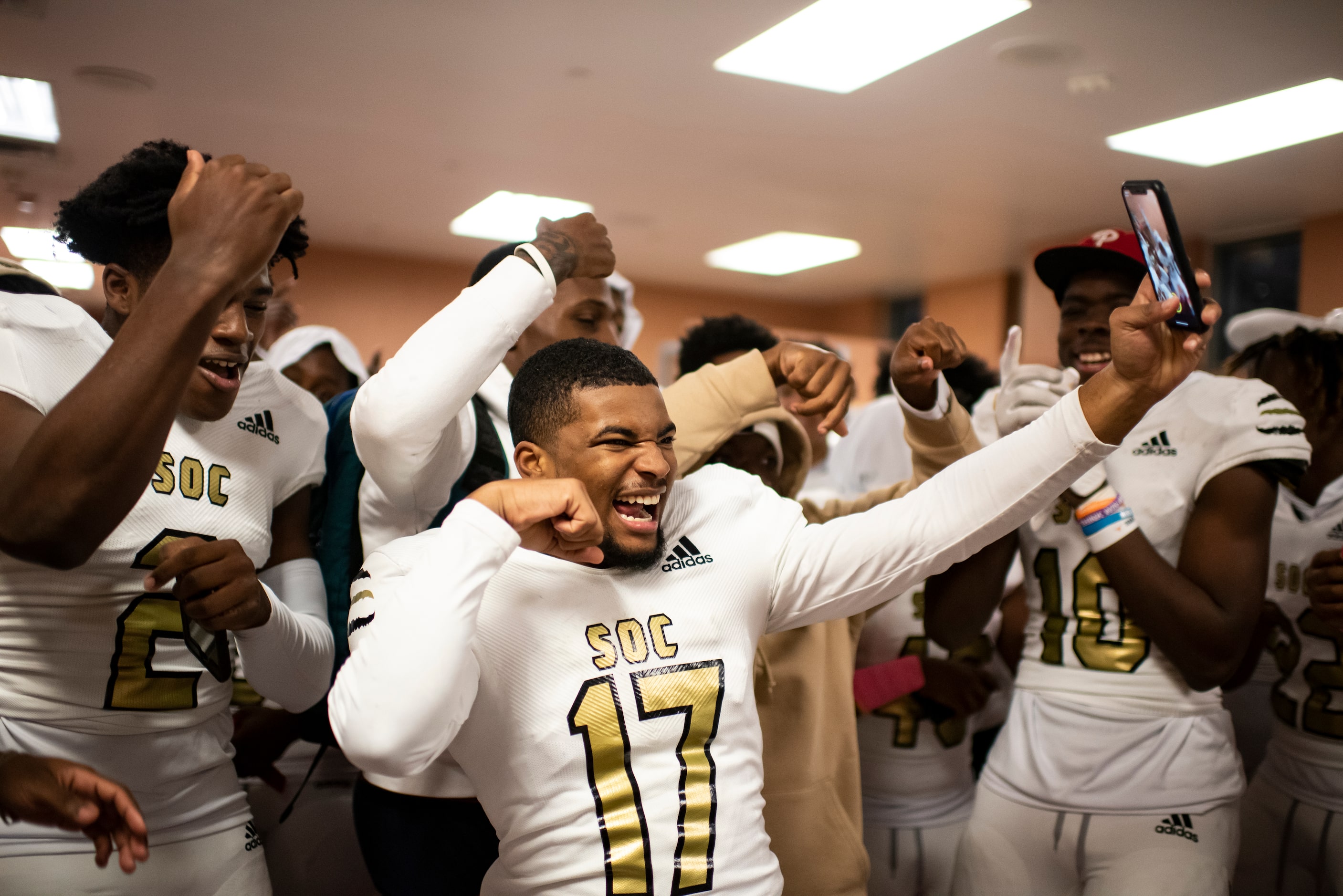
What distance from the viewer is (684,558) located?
5.08 feet

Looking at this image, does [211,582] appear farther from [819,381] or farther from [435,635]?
[819,381]

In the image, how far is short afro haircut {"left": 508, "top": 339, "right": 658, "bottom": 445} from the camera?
1.52 m

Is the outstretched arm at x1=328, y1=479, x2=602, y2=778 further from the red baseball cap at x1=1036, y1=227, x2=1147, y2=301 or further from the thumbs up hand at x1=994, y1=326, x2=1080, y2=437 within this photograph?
the red baseball cap at x1=1036, y1=227, x2=1147, y2=301

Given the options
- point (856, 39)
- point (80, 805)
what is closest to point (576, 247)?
point (80, 805)

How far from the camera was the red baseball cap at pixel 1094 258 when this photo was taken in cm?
204

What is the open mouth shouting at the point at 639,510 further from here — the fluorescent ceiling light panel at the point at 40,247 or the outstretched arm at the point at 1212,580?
the fluorescent ceiling light panel at the point at 40,247

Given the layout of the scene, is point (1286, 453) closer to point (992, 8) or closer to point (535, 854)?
point (535, 854)

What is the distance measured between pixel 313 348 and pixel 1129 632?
9.63 feet

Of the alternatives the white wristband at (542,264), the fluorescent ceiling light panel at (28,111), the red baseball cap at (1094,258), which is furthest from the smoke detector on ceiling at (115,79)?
the red baseball cap at (1094,258)

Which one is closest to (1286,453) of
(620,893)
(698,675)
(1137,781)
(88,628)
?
(1137,781)

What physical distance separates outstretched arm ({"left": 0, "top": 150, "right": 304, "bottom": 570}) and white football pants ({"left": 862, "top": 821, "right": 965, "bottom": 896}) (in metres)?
1.97

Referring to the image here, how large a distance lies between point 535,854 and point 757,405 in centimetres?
91

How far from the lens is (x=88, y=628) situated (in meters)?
1.47

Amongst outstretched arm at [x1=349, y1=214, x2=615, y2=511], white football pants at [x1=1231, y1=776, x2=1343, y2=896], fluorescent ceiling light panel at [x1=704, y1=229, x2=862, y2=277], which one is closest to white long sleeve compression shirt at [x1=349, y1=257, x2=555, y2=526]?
outstretched arm at [x1=349, y1=214, x2=615, y2=511]
